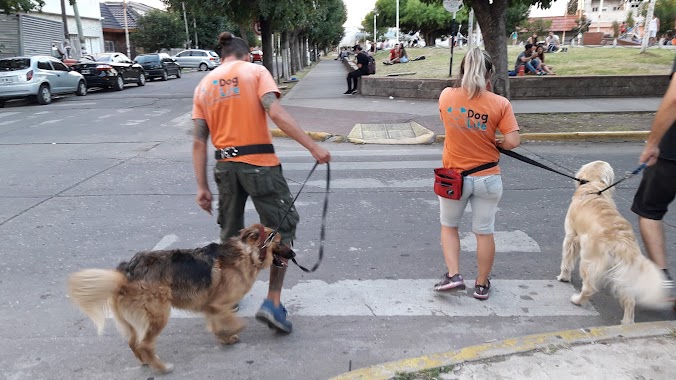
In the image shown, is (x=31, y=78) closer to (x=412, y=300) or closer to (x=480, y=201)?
(x=412, y=300)

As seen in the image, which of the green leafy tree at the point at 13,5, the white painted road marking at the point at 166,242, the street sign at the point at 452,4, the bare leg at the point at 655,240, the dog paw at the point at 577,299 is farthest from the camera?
the green leafy tree at the point at 13,5

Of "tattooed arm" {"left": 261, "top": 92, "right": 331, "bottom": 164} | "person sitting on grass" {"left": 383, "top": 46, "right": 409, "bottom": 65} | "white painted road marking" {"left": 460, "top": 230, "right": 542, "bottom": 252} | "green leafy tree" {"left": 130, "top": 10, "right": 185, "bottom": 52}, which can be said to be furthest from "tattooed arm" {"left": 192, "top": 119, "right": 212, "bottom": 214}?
"green leafy tree" {"left": 130, "top": 10, "right": 185, "bottom": 52}

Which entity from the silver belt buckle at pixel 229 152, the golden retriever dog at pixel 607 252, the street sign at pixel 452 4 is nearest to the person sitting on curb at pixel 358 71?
the street sign at pixel 452 4

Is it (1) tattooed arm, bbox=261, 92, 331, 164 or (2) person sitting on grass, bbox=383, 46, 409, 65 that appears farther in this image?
(2) person sitting on grass, bbox=383, 46, 409, 65

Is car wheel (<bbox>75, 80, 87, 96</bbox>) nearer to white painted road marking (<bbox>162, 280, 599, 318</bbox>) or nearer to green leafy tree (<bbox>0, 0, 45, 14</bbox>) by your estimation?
green leafy tree (<bbox>0, 0, 45, 14</bbox>)

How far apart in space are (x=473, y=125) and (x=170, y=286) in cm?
229

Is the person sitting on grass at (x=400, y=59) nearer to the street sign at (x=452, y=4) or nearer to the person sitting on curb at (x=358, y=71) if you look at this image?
the person sitting on curb at (x=358, y=71)

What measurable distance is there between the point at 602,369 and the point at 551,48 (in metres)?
29.7

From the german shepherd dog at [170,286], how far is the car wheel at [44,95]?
18287 mm

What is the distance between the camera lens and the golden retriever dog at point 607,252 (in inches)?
132

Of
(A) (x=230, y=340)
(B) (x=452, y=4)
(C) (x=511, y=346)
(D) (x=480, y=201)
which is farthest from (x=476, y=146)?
(B) (x=452, y=4)

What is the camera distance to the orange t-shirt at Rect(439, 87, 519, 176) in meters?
3.60

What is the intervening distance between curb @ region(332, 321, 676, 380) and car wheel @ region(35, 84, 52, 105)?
19142mm

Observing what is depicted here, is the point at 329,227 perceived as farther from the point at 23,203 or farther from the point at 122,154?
the point at 122,154
